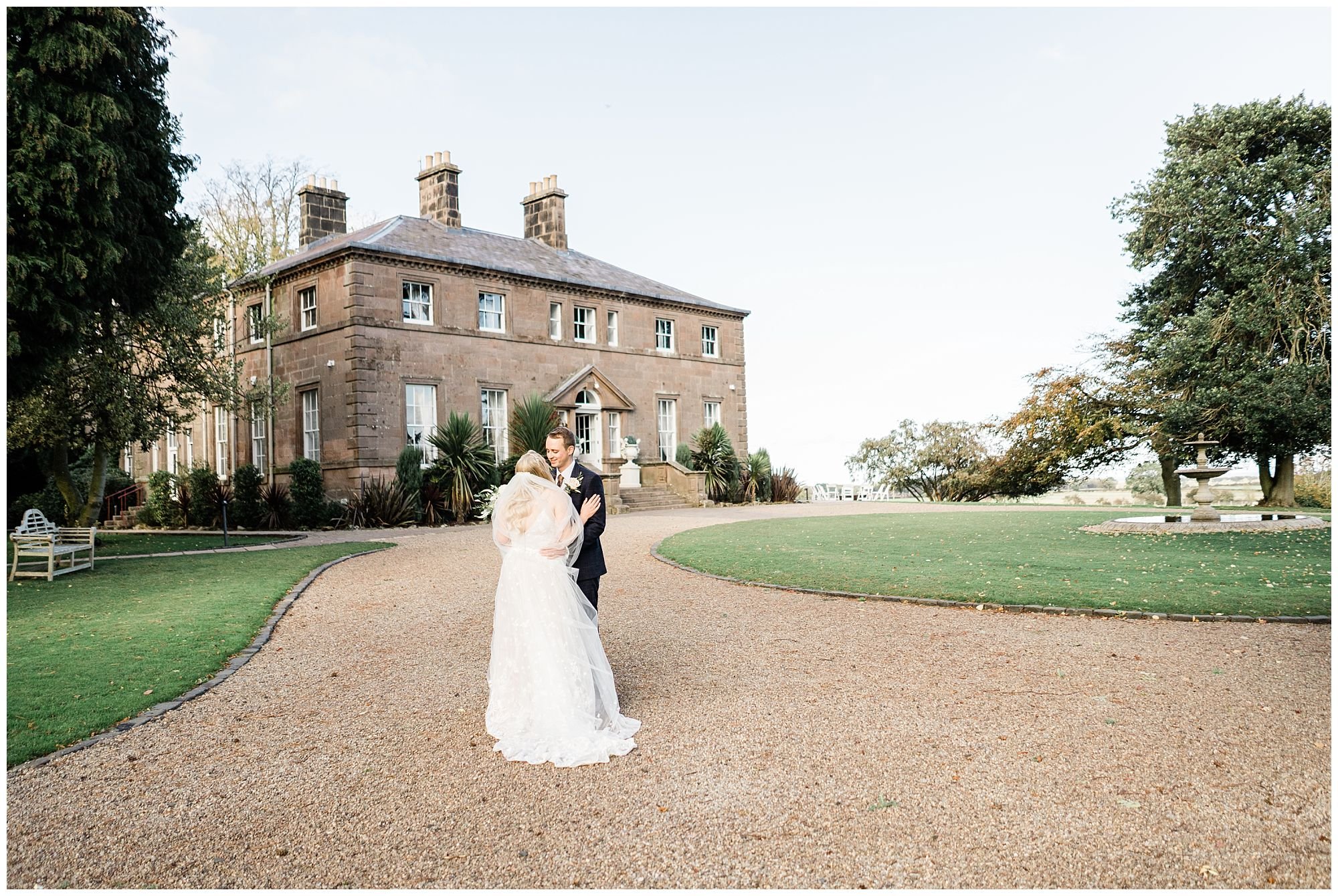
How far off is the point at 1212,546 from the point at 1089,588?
18.3ft

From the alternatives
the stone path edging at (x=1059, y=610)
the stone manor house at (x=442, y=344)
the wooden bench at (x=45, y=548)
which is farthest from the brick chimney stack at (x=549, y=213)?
the stone path edging at (x=1059, y=610)

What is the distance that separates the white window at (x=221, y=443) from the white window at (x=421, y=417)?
7647mm

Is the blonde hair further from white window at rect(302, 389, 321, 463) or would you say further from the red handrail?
the red handrail

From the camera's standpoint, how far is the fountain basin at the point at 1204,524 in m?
16.4

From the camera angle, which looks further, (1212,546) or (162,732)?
(1212,546)

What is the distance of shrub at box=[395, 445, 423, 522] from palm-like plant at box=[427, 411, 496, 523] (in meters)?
0.38

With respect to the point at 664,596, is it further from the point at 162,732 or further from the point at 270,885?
the point at 270,885

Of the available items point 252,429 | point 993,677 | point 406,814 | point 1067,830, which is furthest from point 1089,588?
point 252,429

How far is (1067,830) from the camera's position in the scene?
12.4 ft

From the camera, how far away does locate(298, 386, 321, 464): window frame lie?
2570 cm

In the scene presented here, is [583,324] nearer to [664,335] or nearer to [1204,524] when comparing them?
[664,335]

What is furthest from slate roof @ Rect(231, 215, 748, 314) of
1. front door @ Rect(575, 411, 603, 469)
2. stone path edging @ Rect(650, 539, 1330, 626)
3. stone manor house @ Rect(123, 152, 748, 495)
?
stone path edging @ Rect(650, 539, 1330, 626)

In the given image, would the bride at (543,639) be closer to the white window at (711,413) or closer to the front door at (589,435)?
the front door at (589,435)

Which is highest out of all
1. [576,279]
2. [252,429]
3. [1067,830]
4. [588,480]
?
[576,279]
